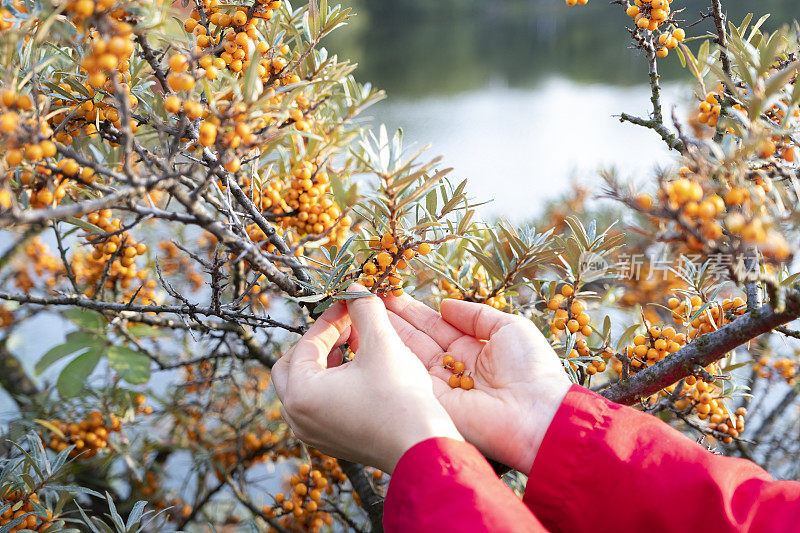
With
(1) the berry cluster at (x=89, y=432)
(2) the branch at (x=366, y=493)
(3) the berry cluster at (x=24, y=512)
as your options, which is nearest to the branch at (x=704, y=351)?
(2) the branch at (x=366, y=493)

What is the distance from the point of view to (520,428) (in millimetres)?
835

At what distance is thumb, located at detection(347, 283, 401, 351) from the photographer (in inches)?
31.7

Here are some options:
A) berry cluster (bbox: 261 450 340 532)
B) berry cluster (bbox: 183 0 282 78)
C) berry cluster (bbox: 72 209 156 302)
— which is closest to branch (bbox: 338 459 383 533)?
berry cluster (bbox: 261 450 340 532)

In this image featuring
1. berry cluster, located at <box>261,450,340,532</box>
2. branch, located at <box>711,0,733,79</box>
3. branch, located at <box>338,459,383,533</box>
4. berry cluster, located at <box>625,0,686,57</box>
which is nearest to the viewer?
branch, located at <box>711,0,733,79</box>

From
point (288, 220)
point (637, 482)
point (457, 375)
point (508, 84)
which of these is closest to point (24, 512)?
point (288, 220)

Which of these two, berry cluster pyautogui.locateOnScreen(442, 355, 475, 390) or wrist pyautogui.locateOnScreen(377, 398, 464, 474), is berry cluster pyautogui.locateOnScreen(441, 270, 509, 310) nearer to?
berry cluster pyautogui.locateOnScreen(442, 355, 475, 390)

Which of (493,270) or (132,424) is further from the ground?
(493,270)

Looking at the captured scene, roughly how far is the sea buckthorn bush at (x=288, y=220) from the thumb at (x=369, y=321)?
34mm

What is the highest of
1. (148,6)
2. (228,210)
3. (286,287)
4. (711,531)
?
(148,6)

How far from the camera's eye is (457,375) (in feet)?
3.16

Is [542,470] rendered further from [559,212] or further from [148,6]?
[559,212]

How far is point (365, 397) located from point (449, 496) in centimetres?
19

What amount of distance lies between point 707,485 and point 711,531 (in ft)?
0.18

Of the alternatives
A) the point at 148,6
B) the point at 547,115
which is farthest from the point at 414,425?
the point at 547,115
